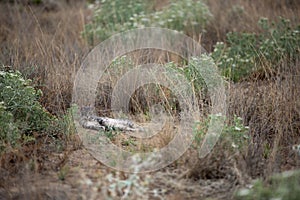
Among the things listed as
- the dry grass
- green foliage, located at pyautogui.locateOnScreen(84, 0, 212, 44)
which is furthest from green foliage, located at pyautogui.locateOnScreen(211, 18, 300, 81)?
green foliage, located at pyautogui.locateOnScreen(84, 0, 212, 44)

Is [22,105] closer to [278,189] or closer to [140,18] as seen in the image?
[278,189]

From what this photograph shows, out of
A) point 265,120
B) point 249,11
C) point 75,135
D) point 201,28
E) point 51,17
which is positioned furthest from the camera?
point 51,17

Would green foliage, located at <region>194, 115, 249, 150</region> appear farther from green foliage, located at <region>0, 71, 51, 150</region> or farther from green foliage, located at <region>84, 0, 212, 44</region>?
green foliage, located at <region>84, 0, 212, 44</region>

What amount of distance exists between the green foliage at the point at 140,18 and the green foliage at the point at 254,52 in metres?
0.96

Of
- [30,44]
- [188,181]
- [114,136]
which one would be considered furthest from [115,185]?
[30,44]

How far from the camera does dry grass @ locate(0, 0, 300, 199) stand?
315 centimetres

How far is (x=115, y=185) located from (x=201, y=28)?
4.31m

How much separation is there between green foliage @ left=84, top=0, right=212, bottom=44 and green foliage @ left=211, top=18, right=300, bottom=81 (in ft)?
3.15

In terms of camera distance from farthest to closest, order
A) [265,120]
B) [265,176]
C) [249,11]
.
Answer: [249,11] → [265,120] → [265,176]

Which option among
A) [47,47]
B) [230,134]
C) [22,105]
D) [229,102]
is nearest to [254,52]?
[229,102]

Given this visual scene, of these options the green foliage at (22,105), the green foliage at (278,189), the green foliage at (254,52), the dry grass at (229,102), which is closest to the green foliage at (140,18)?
the dry grass at (229,102)

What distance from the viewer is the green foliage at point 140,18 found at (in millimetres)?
6406

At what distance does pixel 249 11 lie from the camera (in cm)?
719

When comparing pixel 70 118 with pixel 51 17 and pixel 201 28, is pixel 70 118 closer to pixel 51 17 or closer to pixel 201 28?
pixel 201 28
